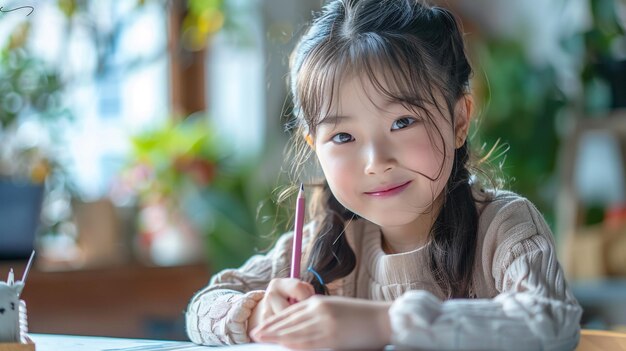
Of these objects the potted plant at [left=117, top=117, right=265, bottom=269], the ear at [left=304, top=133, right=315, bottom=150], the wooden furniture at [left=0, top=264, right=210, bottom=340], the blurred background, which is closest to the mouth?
the ear at [left=304, top=133, right=315, bottom=150]

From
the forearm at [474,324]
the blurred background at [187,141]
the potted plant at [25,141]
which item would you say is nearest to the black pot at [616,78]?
the blurred background at [187,141]

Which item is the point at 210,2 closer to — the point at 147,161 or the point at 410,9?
the point at 147,161

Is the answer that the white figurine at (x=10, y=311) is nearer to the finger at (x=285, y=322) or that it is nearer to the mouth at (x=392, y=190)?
the finger at (x=285, y=322)

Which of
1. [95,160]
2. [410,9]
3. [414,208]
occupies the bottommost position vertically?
[95,160]

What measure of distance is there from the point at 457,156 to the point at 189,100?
2486mm

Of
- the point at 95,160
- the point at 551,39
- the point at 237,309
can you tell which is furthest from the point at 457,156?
the point at 551,39

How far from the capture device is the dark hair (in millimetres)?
A: 709

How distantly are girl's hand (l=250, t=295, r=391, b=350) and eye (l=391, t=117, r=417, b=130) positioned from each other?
16 centimetres

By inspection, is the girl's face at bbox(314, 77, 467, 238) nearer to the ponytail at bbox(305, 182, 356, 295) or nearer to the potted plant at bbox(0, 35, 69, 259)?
the ponytail at bbox(305, 182, 356, 295)

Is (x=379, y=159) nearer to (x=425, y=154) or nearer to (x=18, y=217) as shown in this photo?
(x=425, y=154)

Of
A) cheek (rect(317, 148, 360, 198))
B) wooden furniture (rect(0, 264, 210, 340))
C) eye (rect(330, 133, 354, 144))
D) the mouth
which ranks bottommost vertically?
wooden furniture (rect(0, 264, 210, 340))

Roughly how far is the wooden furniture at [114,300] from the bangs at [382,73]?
1.28 m

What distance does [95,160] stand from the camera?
284 centimetres

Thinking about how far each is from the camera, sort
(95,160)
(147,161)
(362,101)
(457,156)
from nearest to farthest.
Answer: (362,101)
(457,156)
(147,161)
(95,160)
